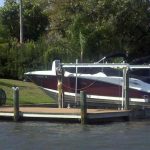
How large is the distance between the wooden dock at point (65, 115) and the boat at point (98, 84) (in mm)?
2240

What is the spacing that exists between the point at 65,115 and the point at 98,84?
390 cm

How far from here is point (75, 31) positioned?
45781 mm

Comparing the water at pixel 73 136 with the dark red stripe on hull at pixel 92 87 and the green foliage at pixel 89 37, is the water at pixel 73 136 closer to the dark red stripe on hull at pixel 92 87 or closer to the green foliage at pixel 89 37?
the dark red stripe on hull at pixel 92 87

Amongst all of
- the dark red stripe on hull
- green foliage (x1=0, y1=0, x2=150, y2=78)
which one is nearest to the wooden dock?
the dark red stripe on hull

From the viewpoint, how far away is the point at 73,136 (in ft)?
77.3

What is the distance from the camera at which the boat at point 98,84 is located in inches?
1195

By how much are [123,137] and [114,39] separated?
921 inches

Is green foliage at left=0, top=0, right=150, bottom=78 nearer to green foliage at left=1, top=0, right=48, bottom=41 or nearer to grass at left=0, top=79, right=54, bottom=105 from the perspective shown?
grass at left=0, top=79, right=54, bottom=105

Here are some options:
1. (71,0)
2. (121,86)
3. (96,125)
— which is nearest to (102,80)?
(121,86)

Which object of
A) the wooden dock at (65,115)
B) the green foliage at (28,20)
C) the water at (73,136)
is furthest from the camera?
the green foliage at (28,20)

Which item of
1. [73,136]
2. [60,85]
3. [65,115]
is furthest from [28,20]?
[73,136]

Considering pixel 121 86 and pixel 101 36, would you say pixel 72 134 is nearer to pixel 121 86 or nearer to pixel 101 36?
pixel 121 86

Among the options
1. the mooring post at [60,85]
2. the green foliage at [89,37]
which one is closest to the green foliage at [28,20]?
the green foliage at [89,37]

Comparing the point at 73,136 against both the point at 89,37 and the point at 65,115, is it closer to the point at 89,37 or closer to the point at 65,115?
the point at 65,115
